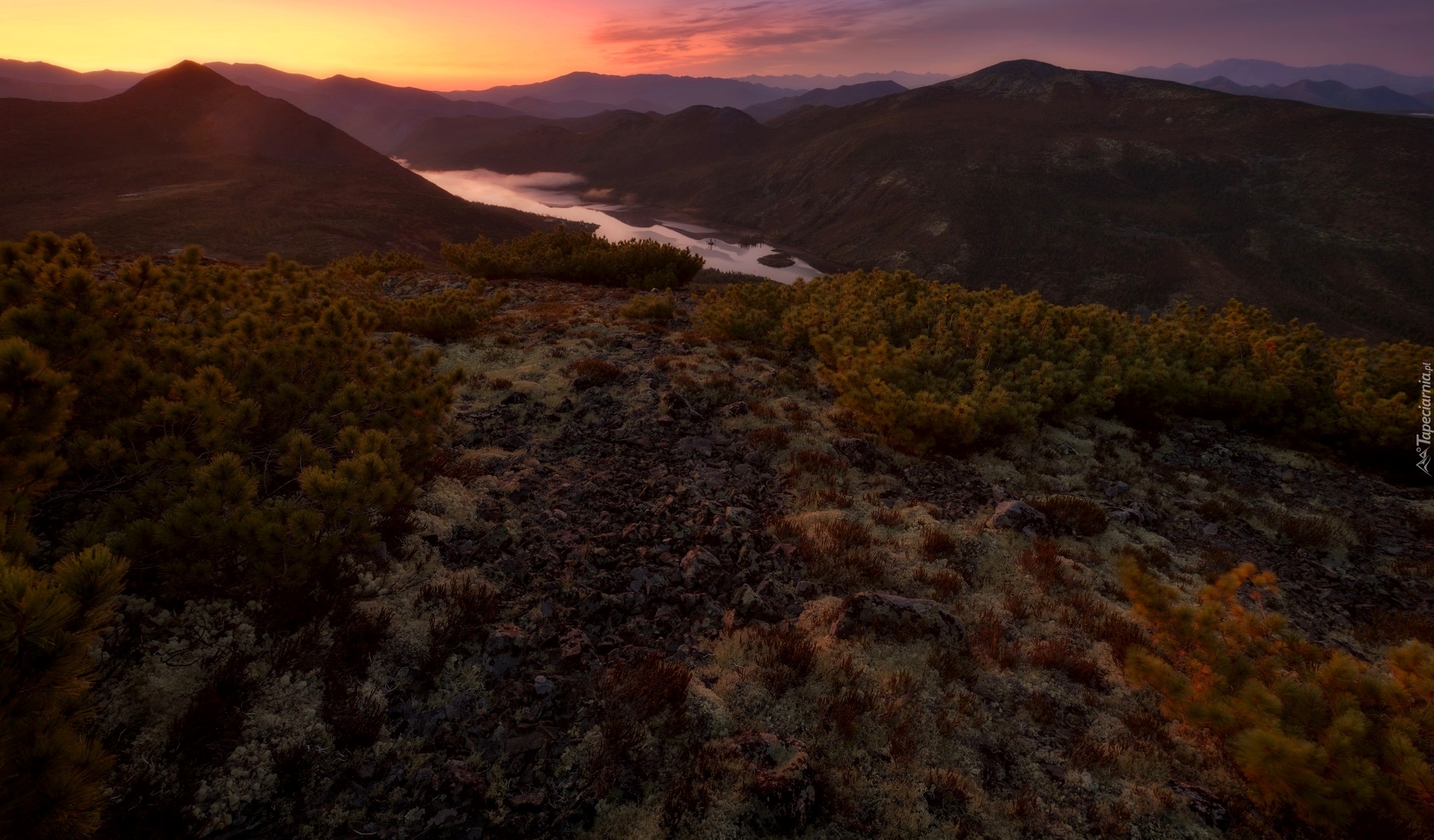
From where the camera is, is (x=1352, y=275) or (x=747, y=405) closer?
(x=747, y=405)

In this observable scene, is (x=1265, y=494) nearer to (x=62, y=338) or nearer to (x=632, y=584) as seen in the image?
(x=632, y=584)

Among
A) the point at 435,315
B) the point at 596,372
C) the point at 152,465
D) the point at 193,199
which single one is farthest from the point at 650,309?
the point at 193,199

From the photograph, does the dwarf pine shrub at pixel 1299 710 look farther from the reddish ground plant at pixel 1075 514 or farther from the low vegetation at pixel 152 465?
the low vegetation at pixel 152 465

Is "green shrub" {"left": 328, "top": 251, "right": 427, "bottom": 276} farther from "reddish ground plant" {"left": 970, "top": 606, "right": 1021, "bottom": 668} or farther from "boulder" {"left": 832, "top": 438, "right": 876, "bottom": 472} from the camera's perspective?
"reddish ground plant" {"left": 970, "top": 606, "right": 1021, "bottom": 668}

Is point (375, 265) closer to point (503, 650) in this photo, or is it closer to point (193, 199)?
point (503, 650)

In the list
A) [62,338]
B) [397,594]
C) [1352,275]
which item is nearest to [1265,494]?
[397,594]

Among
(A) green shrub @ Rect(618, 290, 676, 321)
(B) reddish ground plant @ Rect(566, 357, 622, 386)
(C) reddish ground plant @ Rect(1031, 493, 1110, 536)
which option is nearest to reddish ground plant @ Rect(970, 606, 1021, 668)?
(C) reddish ground plant @ Rect(1031, 493, 1110, 536)

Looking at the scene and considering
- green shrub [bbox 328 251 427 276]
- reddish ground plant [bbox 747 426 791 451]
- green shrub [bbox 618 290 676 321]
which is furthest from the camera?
green shrub [bbox 328 251 427 276]
